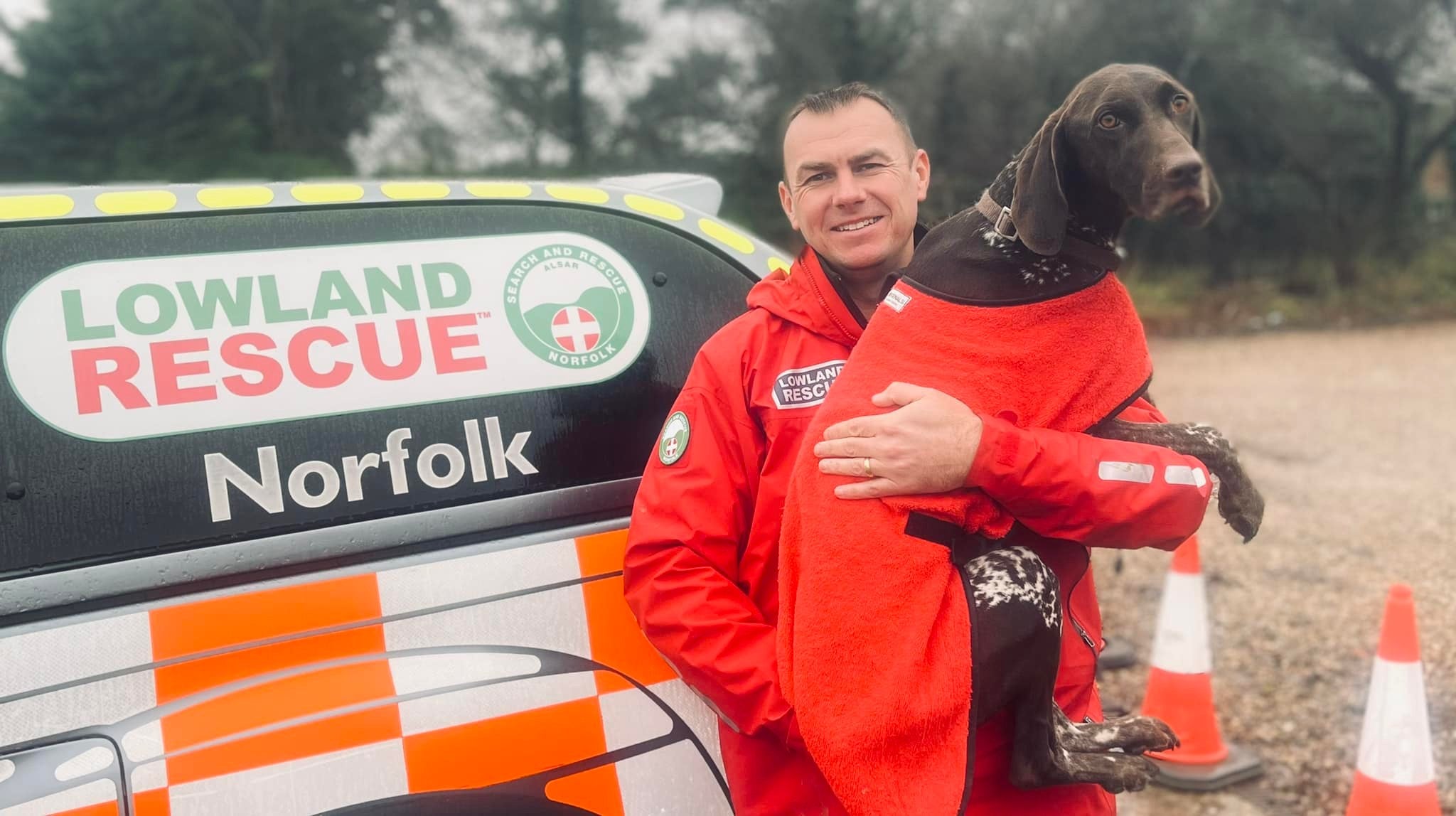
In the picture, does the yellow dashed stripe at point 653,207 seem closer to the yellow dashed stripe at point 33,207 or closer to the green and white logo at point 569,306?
the green and white logo at point 569,306

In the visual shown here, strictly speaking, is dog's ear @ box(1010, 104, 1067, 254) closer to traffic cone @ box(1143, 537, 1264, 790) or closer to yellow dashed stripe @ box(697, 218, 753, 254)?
yellow dashed stripe @ box(697, 218, 753, 254)

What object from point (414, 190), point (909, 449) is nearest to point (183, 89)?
point (414, 190)

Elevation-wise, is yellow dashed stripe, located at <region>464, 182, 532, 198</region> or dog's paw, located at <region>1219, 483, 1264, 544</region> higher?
yellow dashed stripe, located at <region>464, 182, 532, 198</region>

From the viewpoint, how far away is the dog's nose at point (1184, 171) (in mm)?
1749

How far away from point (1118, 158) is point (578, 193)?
3.28 ft

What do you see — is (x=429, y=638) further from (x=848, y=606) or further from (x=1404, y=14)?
(x=1404, y=14)

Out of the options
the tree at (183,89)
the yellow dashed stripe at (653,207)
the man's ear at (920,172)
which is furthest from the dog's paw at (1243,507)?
the tree at (183,89)

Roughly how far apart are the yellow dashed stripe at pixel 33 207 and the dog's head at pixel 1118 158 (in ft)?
5.09

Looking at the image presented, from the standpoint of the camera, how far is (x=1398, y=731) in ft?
8.99

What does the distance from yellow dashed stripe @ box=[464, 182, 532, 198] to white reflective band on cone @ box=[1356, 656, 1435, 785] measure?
2507 mm

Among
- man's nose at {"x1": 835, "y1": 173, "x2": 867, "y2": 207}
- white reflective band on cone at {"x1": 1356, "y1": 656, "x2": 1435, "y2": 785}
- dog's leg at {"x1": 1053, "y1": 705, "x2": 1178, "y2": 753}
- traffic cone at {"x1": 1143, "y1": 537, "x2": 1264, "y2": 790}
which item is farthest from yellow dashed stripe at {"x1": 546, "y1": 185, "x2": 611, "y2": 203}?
white reflective band on cone at {"x1": 1356, "y1": 656, "x2": 1435, "y2": 785}

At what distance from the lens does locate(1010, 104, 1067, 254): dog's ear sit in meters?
1.78

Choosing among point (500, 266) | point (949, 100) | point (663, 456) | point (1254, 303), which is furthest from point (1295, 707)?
point (949, 100)

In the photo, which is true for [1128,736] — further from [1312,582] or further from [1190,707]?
[1312,582]
